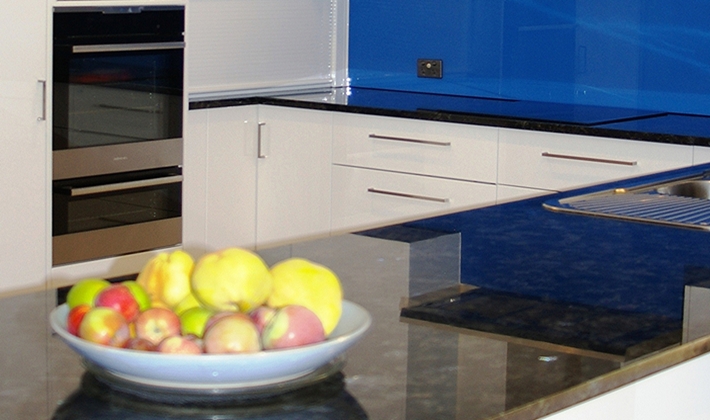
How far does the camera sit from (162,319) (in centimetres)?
105

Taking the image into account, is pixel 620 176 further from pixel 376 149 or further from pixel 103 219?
pixel 103 219

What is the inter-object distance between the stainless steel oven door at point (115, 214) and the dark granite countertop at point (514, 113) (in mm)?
364

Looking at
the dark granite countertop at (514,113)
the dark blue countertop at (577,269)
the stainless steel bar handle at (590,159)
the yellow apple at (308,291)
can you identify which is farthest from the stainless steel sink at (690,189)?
the yellow apple at (308,291)

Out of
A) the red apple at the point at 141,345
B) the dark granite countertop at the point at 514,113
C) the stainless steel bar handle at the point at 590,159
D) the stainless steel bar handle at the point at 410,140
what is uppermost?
the dark granite countertop at the point at 514,113

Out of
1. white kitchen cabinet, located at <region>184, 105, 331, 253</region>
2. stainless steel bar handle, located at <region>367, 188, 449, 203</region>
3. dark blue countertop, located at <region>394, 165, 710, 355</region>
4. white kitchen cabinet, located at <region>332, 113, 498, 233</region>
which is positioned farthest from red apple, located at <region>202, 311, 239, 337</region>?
white kitchen cabinet, located at <region>184, 105, 331, 253</region>

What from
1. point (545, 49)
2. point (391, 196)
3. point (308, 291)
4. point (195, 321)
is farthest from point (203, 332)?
point (545, 49)

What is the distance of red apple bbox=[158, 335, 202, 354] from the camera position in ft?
3.33

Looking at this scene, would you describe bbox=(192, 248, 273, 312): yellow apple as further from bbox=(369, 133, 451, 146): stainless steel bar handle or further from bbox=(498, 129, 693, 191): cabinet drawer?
bbox=(369, 133, 451, 146): stainless steel bar handle

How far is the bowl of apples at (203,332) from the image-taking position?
1014 millimetres

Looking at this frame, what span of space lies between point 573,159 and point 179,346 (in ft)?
9.37

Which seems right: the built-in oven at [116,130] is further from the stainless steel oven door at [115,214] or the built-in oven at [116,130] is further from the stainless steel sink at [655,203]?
the stainless steel sink at [655,203]

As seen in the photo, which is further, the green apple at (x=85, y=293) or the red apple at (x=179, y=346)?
the green apple at (x=85, y=293)

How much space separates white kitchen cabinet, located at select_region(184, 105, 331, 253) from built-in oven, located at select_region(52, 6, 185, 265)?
17 centimetres

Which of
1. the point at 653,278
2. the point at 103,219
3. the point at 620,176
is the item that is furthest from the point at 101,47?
the point at 653,278
